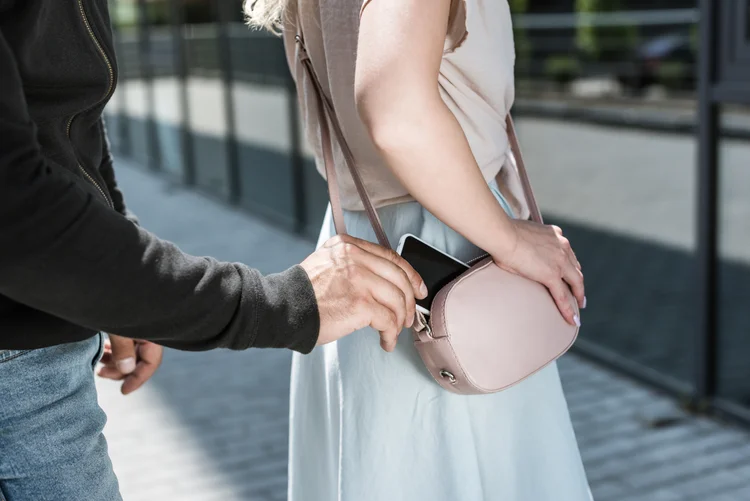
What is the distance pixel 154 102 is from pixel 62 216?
10.7 metres

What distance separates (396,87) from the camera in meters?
1.38

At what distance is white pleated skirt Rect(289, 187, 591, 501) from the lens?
1.69 meters

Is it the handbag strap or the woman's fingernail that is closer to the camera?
the handbag strap

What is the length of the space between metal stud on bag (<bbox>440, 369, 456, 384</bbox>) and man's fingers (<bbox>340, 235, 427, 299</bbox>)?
0.17 m

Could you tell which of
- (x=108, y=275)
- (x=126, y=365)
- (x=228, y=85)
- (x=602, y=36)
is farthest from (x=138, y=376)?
(x=228, y=85)

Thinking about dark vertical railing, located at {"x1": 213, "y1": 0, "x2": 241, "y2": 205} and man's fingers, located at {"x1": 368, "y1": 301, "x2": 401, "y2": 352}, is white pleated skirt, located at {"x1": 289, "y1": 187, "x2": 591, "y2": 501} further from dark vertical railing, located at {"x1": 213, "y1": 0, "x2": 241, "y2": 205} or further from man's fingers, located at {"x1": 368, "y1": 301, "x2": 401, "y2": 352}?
dark vertical railing, located at {"x1": 213, "y1": 0, "x2": 241, "y2": 205}

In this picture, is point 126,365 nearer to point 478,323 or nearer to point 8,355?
point 8,355

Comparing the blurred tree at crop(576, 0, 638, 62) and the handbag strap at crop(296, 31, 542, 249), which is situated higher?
the handbag strap at crop(296, 31, 542, 249)

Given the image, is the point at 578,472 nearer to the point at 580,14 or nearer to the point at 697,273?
the point at 697,273

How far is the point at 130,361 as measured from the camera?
6.43ft

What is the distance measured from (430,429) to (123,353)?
0.64 metres

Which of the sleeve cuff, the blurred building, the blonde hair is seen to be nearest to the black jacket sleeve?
the sleeve cuff

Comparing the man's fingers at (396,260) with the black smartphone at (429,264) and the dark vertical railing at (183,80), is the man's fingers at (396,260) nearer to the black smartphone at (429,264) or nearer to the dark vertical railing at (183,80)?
the black smartphone at (429,264)

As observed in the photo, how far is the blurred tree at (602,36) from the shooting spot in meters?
5.11
